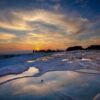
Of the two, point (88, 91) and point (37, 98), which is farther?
point (88, 91)

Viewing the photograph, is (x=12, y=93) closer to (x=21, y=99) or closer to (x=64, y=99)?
(x=21, y=99)

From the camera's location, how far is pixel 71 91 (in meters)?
7.02

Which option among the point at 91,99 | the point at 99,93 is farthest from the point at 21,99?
the point at 99,93

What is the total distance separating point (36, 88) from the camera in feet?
25.5

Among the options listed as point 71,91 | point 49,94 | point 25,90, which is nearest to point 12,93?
point 25,90

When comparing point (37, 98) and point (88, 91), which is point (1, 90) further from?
point (88, 91)

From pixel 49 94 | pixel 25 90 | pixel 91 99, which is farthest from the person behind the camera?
pixel 25 90

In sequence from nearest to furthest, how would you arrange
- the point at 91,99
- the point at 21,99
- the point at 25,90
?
the point at 91,99
the point at 21,99
the point at 25,90

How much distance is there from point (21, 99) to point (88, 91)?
9.68ft

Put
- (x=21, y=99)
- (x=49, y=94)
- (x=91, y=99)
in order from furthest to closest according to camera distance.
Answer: (x=49, y=94) < (x=21, y=99) < (x=91, y=99)

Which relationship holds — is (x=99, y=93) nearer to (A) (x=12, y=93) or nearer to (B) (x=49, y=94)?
(B) (x=49, y=94)

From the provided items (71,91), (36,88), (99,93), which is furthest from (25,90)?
(99,93)

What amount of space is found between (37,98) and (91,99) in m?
Result: 2.17

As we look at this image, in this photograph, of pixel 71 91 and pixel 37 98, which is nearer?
pixel 37 98
